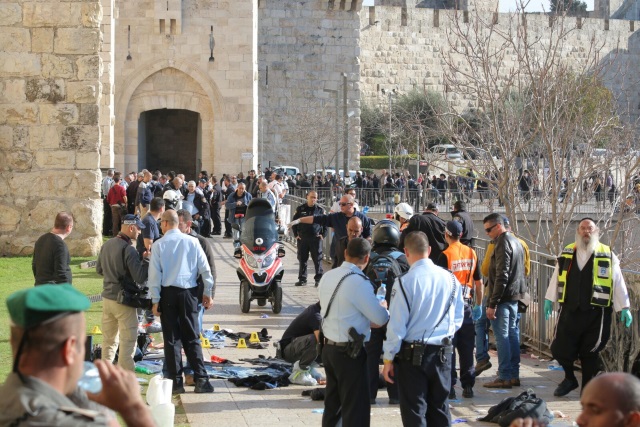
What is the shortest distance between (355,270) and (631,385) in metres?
3.30

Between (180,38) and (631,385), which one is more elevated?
(180,38)

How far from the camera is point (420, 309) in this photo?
6.23 metres

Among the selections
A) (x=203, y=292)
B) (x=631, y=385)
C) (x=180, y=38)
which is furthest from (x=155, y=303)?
(x=180, y=38)

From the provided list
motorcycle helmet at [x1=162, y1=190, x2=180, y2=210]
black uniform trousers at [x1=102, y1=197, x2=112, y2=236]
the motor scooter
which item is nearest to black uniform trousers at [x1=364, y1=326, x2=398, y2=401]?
the motor scooter

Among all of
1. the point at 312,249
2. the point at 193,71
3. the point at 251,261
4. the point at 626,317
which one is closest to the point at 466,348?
the point at 626,317

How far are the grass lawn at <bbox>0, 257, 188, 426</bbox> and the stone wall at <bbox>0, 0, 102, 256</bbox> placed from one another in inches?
31.5

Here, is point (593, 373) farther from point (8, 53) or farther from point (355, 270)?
point (8, 53)

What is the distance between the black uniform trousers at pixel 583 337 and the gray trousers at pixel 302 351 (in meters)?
1.93

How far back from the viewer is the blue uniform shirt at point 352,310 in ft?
20.9

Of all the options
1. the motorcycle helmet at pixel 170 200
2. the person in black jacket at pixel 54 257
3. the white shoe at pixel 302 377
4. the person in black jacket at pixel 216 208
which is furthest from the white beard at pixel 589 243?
the person in black jacket at pixel 216 208

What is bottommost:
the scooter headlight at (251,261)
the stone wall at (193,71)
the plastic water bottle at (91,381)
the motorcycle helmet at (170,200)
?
the scooter headlight at (251,261)

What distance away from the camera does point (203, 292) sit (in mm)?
8344

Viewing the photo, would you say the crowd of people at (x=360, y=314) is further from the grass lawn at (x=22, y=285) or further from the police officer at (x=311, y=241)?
the police officer at (x=311, y=241)

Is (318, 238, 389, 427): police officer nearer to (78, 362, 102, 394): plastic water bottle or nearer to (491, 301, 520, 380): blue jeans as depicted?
(491, 301, 520, 380): blue jeans
